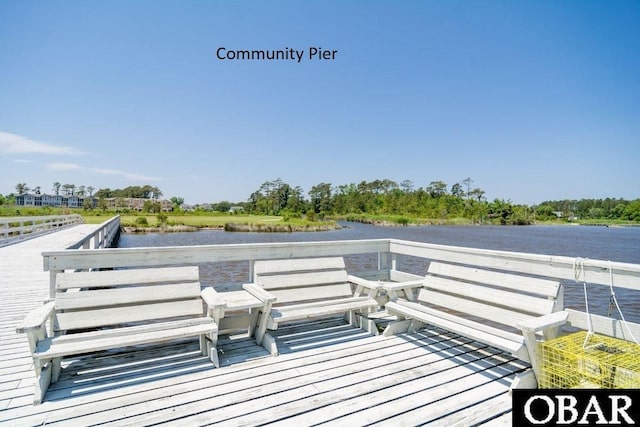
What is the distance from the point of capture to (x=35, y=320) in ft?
7.38

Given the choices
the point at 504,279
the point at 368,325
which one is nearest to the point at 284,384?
the point at 368,325

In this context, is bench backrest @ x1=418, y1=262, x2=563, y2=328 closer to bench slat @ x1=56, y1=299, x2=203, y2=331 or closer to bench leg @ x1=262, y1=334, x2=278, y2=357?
bench leg @ x1=262, y1=334, x2=278, y2=357

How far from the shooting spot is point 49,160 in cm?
4244

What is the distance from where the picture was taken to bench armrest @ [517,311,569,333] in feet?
7.25

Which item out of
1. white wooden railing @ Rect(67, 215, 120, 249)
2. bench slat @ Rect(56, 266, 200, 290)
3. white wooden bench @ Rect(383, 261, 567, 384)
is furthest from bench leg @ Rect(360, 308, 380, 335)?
white wooden railing @ Rect(67, 215, 120, 249)

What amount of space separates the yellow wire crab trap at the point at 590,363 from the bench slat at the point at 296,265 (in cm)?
209

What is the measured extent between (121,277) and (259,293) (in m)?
1.18

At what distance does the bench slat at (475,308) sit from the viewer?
2.76m

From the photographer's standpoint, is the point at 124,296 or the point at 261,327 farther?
the point at 261,327

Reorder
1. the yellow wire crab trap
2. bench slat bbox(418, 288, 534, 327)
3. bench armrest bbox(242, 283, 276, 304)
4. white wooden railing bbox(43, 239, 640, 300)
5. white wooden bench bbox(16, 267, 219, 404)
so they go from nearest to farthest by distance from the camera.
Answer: the yellow wire crab trap, white wooden bench bbox(16, 267, 219, 404), white wooden railing bbox(43, 239, 640, 300), bench slat bbox(418, 288, 534, 327), bench armrest bbox(242, 283, 276, 304)

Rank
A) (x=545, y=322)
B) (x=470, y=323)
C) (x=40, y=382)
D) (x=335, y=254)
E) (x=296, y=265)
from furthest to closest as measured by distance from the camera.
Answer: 1. (x=335, y=254)
2. (x=296, y=265)
3. (x=470, y=323)
4. (x=545, y=322)
5. (x=40, y=382)

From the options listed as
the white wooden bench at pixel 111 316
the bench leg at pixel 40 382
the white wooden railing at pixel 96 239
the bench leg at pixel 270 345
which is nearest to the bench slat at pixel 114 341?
the white wooden bench at pixel 111 316

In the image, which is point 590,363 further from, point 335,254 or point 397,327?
point 335,254

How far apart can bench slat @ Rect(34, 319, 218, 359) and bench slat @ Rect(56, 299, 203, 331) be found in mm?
228
